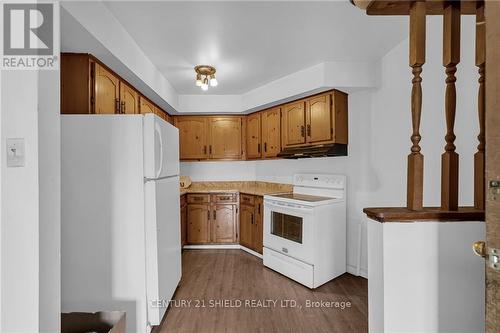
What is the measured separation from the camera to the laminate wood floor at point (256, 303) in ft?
6.72

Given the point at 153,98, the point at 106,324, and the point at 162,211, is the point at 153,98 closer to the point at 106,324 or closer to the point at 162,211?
the point at 162,211

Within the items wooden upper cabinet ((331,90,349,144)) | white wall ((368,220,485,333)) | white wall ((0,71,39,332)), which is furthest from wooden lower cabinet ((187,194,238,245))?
white wall ((368,220,485,333))

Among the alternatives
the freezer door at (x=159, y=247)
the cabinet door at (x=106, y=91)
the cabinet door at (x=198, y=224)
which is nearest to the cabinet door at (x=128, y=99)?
the cabinet door at (x=106, y=91)

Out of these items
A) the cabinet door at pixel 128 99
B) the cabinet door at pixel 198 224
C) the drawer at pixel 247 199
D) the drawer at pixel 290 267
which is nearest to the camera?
the cabinet door at pixel 128 99

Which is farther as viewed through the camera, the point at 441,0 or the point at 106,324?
the point at 106,324

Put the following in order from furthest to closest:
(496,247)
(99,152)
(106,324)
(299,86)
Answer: (299,86) → (99,152) → (106,324) → (496,247)

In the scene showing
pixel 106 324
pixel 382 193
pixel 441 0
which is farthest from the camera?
pixel 382 193

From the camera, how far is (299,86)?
3.00 m

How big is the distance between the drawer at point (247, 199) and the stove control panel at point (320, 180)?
658 mm

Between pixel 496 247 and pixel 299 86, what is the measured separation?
105 inches

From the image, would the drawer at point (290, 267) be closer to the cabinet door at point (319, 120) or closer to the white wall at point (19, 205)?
the cabinet door at point (319, 120)

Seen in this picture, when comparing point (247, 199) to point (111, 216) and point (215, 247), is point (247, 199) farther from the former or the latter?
point (111, 216)

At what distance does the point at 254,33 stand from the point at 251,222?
2465 mm

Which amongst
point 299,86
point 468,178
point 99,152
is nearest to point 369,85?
point 299,86
